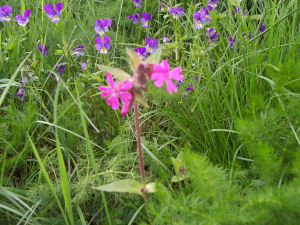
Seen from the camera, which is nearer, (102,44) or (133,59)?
(133,59)

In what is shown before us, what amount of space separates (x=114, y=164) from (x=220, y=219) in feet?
2.46

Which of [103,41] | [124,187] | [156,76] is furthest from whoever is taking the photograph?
[103,41]

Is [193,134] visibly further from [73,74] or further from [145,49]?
[73,74]

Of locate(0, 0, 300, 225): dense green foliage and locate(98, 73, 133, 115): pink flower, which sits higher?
locate(98, 73, 133, 115): pink flower

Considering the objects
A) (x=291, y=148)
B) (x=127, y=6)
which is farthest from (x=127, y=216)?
(x=127, y=6)

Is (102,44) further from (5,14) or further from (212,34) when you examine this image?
(5,14)

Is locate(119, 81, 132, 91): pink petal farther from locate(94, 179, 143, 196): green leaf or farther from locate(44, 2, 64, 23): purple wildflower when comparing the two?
locate(44, 2, 64, 23): purple wildflower

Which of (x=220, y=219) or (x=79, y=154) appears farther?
(x=79, y=154)

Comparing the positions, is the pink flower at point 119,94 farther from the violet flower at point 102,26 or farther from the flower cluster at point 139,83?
the violet flower at point 102,26

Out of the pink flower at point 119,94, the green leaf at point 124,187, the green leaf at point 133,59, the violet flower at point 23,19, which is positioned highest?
the violet flower at point 23,19

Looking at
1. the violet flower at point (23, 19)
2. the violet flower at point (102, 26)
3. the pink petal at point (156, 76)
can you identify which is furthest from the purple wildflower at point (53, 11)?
the pink petal at point (156, 76)

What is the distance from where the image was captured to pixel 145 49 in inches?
80.0

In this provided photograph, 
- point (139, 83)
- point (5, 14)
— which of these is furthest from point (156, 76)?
point (5, 14)

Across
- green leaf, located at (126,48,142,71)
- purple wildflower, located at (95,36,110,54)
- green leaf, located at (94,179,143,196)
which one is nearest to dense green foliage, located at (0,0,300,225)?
green leaf, located at (94,179,143,196)
